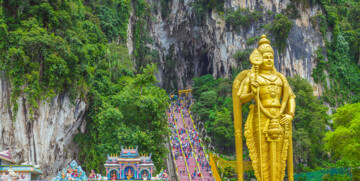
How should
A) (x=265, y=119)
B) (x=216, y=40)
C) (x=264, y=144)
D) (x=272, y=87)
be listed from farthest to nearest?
(x=216, y=40)
(x=272, y=87)
(x=265, y=119)
(x=264, y=144)

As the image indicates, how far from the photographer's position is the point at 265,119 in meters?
9.50

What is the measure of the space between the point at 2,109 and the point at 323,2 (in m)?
23.6

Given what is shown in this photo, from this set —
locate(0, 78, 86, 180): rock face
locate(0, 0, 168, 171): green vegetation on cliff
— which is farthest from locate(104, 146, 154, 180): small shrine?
locate(0, 78, 86, 180): rock face

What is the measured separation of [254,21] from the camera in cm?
3061

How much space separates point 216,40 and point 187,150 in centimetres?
1294

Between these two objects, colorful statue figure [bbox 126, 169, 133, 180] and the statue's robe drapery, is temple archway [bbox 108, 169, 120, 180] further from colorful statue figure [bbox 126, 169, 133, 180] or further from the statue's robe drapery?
the statue's robe drapery

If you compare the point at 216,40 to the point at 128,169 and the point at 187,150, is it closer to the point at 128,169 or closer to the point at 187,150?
the point at 187,150

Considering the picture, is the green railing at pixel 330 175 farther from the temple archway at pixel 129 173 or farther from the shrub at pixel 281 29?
the shrub at pixel 281 29

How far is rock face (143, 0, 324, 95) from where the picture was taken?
2888 cm

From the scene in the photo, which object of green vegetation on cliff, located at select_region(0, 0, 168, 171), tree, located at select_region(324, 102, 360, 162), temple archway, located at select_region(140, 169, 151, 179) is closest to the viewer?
temple archway, located at select_region(140, 169, 151, 179)

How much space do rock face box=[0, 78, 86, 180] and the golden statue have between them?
30.7 ft

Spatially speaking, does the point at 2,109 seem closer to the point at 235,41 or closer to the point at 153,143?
the point at 153,143

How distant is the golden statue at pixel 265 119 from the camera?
932 centimetres

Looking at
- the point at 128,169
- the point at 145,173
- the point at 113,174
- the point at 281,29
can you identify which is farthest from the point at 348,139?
the point at 281,29
